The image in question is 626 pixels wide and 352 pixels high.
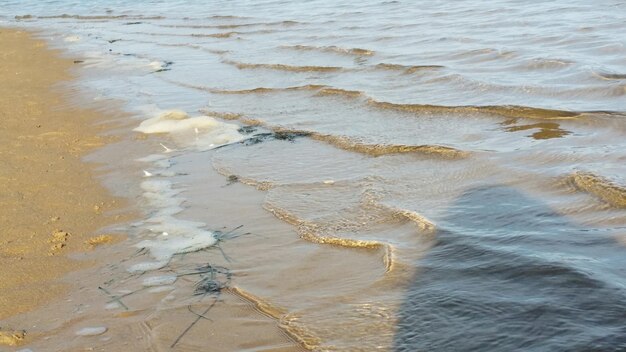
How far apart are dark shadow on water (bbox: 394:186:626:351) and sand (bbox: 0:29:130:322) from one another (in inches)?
73.9

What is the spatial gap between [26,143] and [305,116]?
270 centimetres

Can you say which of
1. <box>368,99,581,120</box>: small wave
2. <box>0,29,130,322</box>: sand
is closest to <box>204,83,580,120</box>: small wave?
<box>368,99,581,120</box>: small wave

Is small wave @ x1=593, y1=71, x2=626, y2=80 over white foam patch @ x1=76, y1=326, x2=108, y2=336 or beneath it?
over

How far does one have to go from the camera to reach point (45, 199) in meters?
5.19

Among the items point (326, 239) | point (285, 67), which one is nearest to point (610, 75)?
point (285, 67)

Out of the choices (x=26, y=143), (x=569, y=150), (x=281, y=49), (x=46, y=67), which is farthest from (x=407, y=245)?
(x=46, y=67)

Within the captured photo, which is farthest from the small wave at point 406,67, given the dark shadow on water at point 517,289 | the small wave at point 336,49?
the dark shadow on water at point 517,289

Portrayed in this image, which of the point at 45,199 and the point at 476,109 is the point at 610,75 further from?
the point at 45,199

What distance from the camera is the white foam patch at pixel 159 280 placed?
3726mm

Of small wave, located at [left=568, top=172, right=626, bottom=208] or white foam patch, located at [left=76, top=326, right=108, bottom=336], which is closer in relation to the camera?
white foam patch, located at [left=76, top=326, right=108, bottom=336]

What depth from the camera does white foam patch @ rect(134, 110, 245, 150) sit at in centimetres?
668

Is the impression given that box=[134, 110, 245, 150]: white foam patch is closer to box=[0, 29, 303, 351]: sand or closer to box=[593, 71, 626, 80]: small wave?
box=[0, 29, 303, 351]: sand

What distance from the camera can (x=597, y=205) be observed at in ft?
13.9

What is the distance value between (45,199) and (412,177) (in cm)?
263
